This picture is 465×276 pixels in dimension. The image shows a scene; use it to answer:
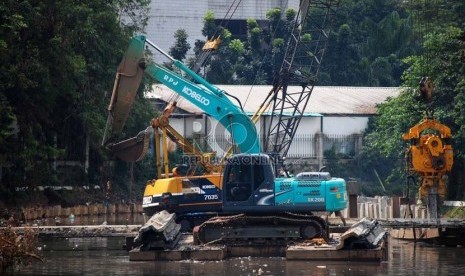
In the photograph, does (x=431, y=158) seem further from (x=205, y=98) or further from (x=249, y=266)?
(x=249, y=266)

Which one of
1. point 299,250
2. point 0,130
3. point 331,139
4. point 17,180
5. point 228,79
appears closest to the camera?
point 299,250

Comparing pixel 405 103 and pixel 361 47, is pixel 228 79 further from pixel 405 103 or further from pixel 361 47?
pixel 405 103

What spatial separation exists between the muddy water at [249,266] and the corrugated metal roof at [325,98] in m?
35.0

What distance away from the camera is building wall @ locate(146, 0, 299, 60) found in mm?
91375

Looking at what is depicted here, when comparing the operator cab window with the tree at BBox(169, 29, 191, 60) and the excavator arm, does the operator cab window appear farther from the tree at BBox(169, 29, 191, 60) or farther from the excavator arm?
the tree at BBox(169, 29, 191, 60)

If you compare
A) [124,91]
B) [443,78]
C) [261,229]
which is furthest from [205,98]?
[443,78]

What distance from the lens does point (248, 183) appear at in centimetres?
3609

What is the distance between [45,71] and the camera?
177 feet

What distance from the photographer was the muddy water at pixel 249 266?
3140cm

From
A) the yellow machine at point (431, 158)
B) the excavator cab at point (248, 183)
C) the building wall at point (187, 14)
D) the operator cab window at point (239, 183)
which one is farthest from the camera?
the building wall at point (187, 14)

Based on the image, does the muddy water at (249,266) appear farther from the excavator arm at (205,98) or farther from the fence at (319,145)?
the fence at (319,145)

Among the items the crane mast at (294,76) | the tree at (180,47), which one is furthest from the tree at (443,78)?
the tree at (180,47)

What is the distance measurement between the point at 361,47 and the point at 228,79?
9701mm

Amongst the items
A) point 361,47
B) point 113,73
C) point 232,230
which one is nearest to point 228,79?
point 361,47
